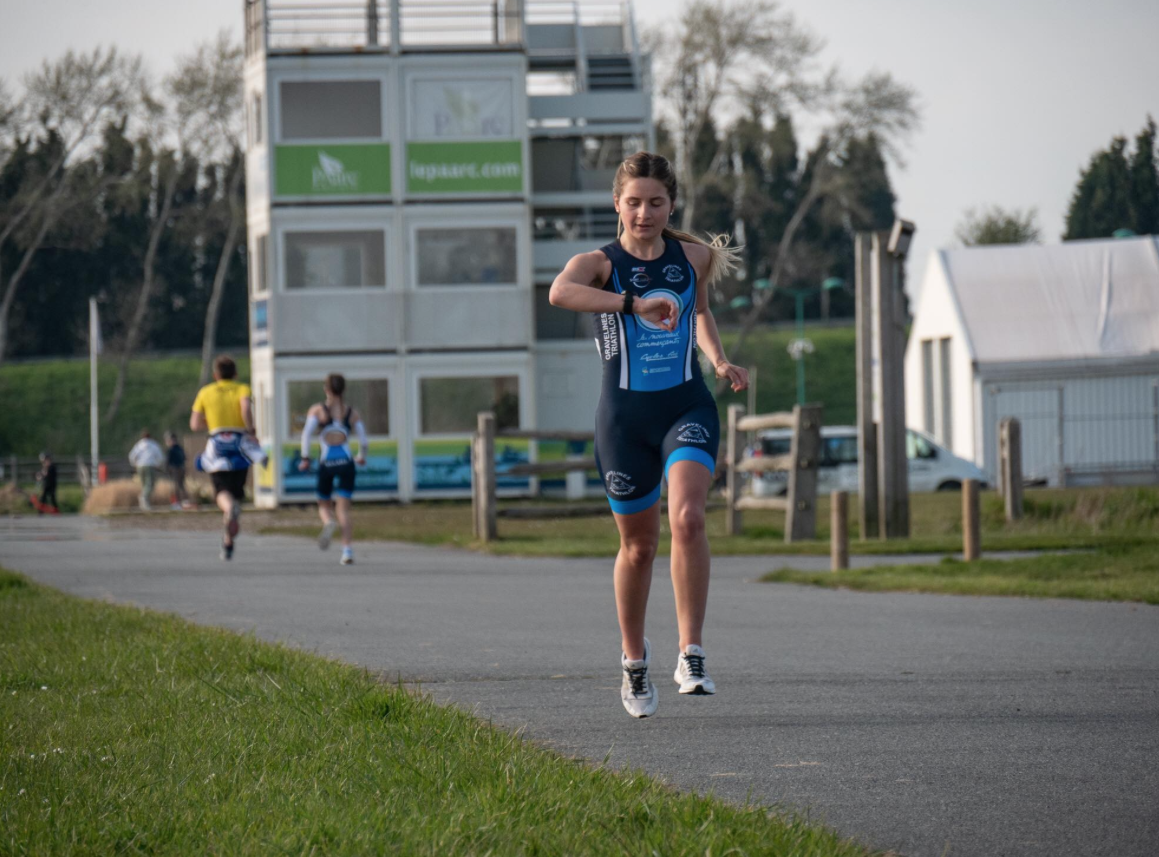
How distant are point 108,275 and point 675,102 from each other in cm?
4429

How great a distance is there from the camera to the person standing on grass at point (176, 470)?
36.1 m

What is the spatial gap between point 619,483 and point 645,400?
0.30 m

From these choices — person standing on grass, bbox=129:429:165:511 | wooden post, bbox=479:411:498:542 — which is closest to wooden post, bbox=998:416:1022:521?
wooden post, bbox=479:411:498:542

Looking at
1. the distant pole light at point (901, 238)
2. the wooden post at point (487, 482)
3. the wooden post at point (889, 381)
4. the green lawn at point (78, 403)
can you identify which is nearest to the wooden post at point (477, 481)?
the wooden post at point (487, 482)

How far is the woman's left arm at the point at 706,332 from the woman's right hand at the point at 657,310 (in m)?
0.31

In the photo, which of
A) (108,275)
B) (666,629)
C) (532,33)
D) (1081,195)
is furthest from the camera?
(108,275)

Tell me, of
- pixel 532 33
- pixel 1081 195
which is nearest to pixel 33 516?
pixel 532 33

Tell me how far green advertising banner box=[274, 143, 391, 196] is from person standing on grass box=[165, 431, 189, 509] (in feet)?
20.8

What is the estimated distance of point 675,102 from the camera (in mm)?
45844

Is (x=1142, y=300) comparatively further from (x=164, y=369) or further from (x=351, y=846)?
(x=164, y=369)

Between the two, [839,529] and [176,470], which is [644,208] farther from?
[176,470]

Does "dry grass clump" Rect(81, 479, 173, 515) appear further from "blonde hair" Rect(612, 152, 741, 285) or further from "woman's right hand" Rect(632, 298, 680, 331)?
"woman's right hand" Rect(632, 298, 680, 331)

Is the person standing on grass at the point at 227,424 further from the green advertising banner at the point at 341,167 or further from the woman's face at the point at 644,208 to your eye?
the green advertising banner at the point at 341,167

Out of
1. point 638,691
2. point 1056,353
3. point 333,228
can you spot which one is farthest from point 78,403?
point 638,691
